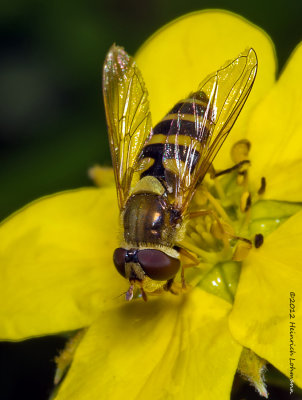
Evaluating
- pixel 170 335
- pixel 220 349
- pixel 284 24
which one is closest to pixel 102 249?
pixel 170 335

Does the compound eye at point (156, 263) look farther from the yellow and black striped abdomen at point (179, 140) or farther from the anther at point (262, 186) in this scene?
the anther at point (262, 186)

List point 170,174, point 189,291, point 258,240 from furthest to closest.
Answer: point 189,291 → point 258,240 → point 170,174

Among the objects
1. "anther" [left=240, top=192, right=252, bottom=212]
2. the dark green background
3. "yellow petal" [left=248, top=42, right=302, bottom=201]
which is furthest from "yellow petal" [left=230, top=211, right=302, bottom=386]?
the dark green background

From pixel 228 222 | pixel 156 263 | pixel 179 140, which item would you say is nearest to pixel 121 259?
pixel 156 263

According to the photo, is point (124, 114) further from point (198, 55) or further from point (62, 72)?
point (62, 72)

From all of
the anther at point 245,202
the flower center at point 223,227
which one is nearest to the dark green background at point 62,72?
the flower center at point 223,227

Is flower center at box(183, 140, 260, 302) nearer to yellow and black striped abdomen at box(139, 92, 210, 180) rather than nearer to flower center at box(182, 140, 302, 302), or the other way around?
flower center at box(182, 140, 302, 302)
